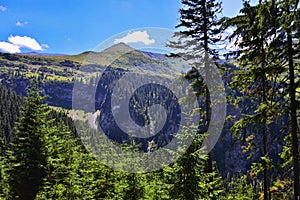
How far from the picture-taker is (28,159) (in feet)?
76.9

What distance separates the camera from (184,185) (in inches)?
450

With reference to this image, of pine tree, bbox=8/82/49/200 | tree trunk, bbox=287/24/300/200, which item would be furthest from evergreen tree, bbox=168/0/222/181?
pine tree, bbox=8/82/49/200

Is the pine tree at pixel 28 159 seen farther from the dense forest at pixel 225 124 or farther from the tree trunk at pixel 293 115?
the tree trunk at pixel 293 115

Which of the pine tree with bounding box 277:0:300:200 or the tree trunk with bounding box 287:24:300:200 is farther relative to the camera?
the tree trunk with bounding box 287:24:300:200

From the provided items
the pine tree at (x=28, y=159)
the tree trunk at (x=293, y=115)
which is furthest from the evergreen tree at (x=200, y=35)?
the pine tree at (x=28, y=159)

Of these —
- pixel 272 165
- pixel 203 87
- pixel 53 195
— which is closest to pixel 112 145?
pixel 53 195

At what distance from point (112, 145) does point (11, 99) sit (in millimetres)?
132463

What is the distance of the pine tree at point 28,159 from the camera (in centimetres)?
2339

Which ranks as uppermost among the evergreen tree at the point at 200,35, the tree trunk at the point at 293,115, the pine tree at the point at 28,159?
the evergreen tree at the point at 200,35

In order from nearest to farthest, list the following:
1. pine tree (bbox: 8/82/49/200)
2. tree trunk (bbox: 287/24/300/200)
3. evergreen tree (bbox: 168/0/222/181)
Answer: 1. tree trunk (bbox: 287/24/300/200)
2. evergreen tree (bbox: 168/0/222/181)
3. pine tree (bbox: 8/82/49/200)

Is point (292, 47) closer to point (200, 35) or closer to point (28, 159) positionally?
point (200, 35)

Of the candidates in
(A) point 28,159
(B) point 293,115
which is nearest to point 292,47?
(B) point 293,115

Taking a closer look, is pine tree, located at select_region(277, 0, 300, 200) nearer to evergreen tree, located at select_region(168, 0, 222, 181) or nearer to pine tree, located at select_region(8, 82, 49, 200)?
evergreen tree, located at select_region(168, 0, 222, 181)

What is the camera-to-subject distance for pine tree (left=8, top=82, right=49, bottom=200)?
23.4 meters
